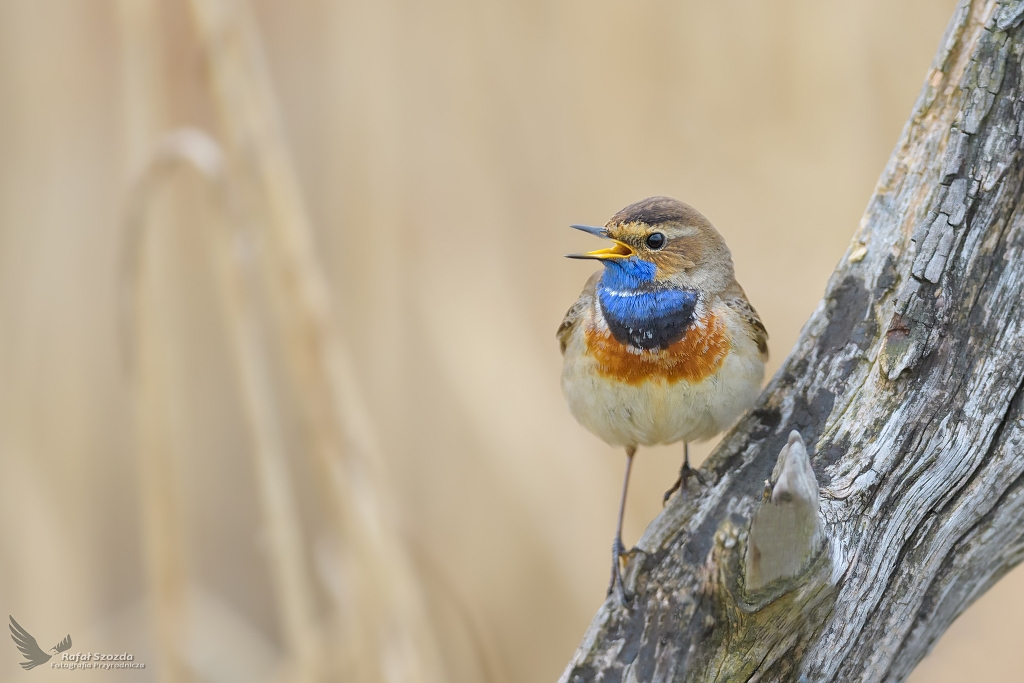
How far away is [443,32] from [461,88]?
0.26 meters

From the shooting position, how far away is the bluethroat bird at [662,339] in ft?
7.95

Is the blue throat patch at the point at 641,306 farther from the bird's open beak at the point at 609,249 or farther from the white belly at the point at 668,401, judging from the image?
the white belly at the point at 668,401

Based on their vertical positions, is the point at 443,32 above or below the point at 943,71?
above

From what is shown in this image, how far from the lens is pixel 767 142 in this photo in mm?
3213

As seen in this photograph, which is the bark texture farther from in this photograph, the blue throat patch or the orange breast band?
the blue throat patch

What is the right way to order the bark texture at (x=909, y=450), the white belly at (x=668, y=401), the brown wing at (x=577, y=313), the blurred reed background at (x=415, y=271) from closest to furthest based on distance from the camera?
the bark texture at (x=909, y=450) → the white belly at (x=668, y=401) → the blurred reed background at (x=415, y=271) → the brown wing at (x=577, y=313)

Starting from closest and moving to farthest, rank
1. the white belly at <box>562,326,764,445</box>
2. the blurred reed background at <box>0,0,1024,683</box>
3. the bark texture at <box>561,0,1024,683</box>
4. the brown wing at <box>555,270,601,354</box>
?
the bark texture at <box>561,0,1024,683</box> → the white belly at <box>562,326,764,445</box> → the blurred reed background at <box>0,0,1024,683</box> → the brown wing at <box>555,270,601,354</box>

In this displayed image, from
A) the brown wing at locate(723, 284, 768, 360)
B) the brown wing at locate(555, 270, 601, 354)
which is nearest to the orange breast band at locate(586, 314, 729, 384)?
the brown wing at locate(723, 284, 768, 360)

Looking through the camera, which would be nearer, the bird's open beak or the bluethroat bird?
the bluethroat bird

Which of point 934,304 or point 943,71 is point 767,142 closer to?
point 943,71

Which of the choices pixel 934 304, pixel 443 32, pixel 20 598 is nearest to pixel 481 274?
pixel 443 32

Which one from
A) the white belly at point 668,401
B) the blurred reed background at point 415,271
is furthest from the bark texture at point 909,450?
the blurred reed background at point 415,271

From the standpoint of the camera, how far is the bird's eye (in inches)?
103

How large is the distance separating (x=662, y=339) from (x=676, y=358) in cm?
7
